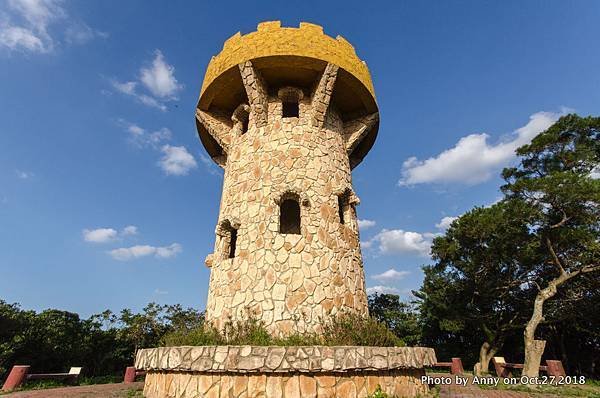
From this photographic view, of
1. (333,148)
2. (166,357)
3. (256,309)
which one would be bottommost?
(166,357)

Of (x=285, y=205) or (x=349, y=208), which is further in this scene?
(x=285, y=205)

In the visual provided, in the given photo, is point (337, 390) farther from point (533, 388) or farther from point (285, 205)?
point (533, 388)

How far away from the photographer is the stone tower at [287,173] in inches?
290

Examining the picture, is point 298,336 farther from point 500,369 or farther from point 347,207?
point 500,369

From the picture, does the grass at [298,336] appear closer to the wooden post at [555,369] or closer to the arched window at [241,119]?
the arched window at [241,119]

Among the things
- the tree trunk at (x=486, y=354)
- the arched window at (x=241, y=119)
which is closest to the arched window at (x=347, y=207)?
the arched window at (x=241, y=119)

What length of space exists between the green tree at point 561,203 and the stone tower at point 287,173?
8.05 m

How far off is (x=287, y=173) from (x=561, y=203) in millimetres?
11749

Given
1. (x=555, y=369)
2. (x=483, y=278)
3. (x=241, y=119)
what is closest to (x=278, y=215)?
(x=241, y=119)

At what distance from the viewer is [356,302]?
7855mm

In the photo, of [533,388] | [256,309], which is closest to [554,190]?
[533,388]

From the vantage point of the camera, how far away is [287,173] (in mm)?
8539

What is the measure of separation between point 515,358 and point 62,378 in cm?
2310

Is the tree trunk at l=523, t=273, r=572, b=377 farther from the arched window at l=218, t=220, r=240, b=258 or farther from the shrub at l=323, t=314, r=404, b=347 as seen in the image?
→ the arched window at l=218, t=220, r=240, b=258
